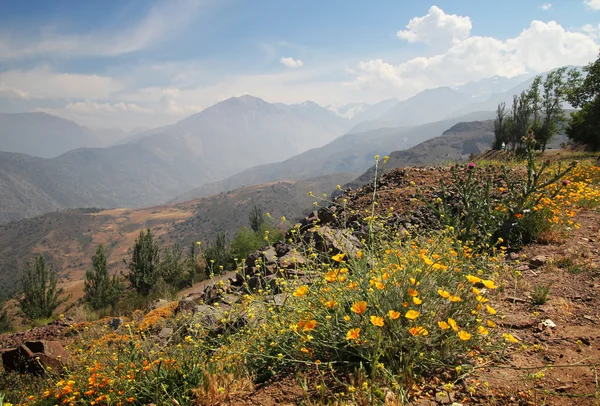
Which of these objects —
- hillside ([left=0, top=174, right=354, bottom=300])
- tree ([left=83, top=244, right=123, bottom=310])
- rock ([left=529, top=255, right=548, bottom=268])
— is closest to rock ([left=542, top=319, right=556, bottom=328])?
rock ([left=529, top=255, right=548, bottom=268])

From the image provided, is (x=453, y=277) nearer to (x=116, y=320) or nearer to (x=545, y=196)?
(x=545, y=196)

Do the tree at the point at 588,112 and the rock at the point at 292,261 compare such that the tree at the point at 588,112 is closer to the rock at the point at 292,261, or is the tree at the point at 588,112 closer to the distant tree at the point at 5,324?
the rock at the point at 292,261

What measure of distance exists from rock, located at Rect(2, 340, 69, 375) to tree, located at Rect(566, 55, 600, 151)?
31.3 m

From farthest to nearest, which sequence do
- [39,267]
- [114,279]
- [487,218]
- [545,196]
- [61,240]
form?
[61,240]
[114,279]
[39,267]
[545,196]
[487,218]

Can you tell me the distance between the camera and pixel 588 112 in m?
24.2

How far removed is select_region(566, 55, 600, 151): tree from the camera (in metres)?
22.8

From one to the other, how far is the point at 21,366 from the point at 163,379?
7474 mm

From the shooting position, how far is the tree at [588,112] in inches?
898

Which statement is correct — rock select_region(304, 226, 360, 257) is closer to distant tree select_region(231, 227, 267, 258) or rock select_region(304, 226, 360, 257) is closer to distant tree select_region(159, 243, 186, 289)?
distant tree select_region(159, 243, 186, 289)

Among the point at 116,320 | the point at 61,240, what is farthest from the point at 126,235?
the point at 116,320

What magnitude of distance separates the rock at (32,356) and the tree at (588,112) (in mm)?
31325

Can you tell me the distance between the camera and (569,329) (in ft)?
9.07

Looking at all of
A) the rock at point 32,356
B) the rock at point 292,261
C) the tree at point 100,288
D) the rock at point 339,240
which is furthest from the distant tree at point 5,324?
the rock at point 339,240

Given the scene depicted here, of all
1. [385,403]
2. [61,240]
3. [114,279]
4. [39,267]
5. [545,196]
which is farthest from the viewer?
[61,240]
